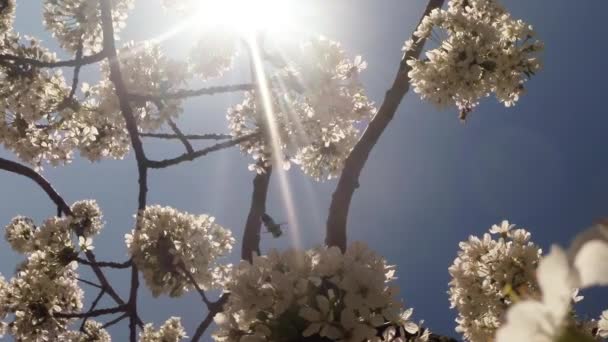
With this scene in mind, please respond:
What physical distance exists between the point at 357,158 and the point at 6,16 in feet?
22.9

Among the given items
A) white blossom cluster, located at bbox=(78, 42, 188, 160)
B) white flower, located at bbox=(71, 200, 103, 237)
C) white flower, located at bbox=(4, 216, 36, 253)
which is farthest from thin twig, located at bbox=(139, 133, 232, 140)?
white flower, located at bbox=(4, 216, 36, 253)

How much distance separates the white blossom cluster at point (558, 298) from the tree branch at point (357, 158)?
18.9 feet

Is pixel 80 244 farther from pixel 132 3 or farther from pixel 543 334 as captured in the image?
pixel 543 334

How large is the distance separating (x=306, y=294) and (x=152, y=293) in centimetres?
352

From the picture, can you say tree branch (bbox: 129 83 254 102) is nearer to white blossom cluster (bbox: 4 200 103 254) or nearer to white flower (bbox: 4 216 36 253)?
white blossom cluster (bbox: 4 200 103 254)

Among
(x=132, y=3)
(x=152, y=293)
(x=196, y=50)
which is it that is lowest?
(x=152, y=293)

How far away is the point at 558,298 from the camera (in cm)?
74

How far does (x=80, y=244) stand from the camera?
8133mm

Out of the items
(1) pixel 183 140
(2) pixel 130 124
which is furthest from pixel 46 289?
(1) pixel 183 140

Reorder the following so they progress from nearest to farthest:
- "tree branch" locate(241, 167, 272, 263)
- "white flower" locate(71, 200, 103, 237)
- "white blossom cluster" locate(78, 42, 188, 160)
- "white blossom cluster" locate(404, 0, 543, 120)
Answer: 1. "white blossom cluster" locate(404, 0, 543, 120)
2. "white blossom cluster" locate(78, 42, 188, 160)
3. "tree branch" locate(241, 167, 272, 263)
4. "white flower" locate(71, 200, 103, 237)

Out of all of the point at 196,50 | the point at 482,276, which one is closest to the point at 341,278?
the point at 482,276

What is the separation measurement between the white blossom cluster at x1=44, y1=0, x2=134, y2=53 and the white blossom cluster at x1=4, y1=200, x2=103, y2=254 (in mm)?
2677

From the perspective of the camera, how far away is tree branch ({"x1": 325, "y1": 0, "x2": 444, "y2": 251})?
666 centimetres

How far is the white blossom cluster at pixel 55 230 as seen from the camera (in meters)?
8.00
